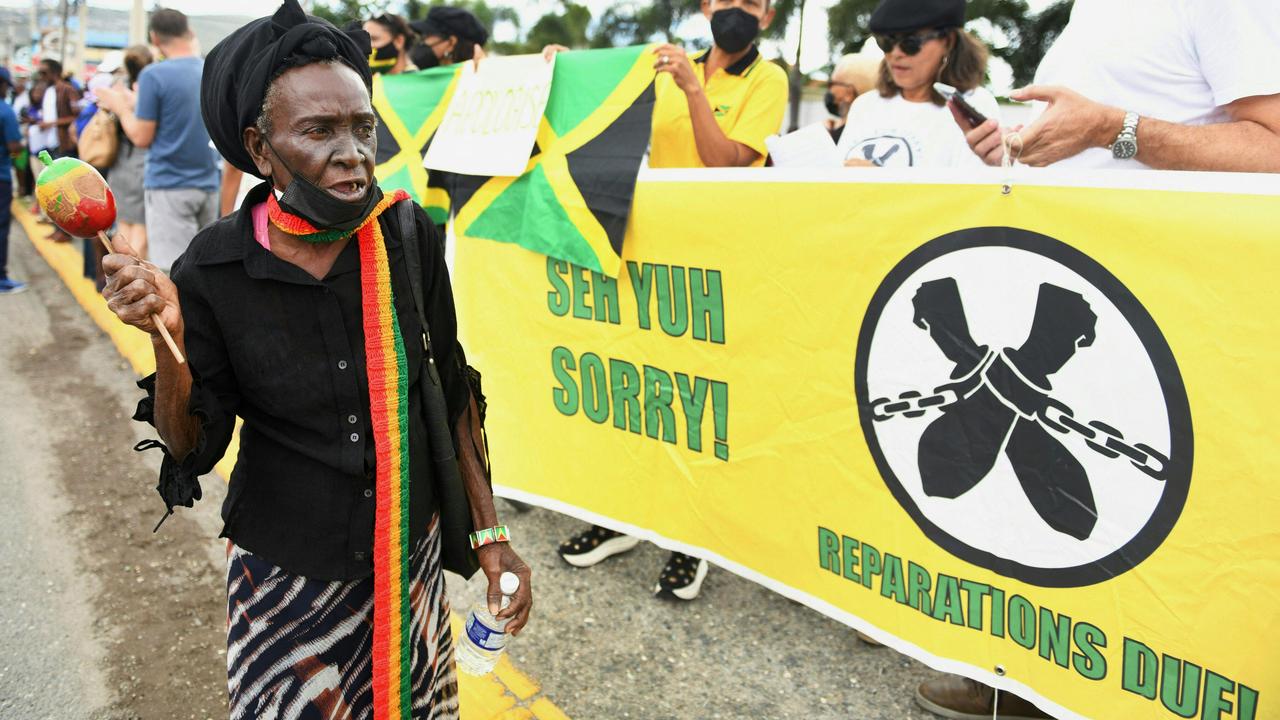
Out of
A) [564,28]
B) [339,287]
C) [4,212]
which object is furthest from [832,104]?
[564,28]

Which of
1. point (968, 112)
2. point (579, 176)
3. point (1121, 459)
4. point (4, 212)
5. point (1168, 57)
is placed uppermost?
point (1168, 57)

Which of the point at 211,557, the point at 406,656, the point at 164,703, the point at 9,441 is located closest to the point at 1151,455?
the point at 406,656

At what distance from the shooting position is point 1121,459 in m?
2.07

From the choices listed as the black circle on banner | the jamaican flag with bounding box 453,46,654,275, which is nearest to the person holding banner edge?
the jamaican flag with bounding box 453,46,654,275

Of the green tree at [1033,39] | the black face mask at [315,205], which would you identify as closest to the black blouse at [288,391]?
the black face mask at [315,205]

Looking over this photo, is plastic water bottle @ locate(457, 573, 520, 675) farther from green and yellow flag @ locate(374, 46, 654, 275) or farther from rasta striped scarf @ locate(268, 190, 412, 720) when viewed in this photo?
green and yellow flag @ locate(374, 46, 654, 275)

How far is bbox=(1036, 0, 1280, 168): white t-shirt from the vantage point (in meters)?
2.08

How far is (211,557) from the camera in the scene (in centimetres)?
377

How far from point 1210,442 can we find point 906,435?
72 centimetres

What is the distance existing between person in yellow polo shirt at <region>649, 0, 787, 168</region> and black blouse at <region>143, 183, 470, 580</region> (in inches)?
73.4

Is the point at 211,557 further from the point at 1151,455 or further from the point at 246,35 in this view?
the point at 1151,455

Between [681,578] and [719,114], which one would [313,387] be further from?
[719,114]

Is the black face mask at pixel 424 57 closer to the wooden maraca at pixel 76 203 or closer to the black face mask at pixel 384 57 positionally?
the black face mask at pixel 384 57

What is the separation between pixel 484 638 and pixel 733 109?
2365mm
